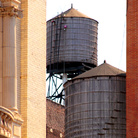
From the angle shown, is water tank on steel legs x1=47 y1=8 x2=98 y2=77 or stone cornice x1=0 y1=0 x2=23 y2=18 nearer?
stone cornice x1=0 y1=0 x2=23 y2=18

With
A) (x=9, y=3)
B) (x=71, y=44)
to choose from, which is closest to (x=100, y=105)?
(x=71, y=44)

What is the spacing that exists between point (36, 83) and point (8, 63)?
2.57 metres

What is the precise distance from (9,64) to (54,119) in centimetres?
5491

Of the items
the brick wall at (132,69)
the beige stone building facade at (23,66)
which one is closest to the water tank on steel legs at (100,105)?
the brick wall at (132,69)

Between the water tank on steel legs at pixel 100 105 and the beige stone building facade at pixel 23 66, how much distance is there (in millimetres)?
31175

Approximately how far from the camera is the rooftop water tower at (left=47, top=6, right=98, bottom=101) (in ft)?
298

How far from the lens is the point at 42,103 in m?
33.7

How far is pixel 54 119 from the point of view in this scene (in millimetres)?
85938

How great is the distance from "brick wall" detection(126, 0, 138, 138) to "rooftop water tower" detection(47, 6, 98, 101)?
1056 inches

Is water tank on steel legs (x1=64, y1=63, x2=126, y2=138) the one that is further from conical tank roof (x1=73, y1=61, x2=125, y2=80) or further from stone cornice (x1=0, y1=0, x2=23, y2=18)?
stone cornice (x1=0, y1=0, x2=23, y2=18)

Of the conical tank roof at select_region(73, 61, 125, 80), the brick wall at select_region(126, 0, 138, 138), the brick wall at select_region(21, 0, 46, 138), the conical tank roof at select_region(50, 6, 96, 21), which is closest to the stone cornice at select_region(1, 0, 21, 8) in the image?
the brick wall at select_region(21, 0, 46, 138)

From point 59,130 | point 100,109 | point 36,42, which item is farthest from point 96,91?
point 36,42

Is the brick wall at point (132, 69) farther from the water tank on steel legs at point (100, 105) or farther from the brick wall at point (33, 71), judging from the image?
the brick wall at point (33, 71)

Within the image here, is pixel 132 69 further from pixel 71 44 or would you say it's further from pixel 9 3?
pixel 9 3
